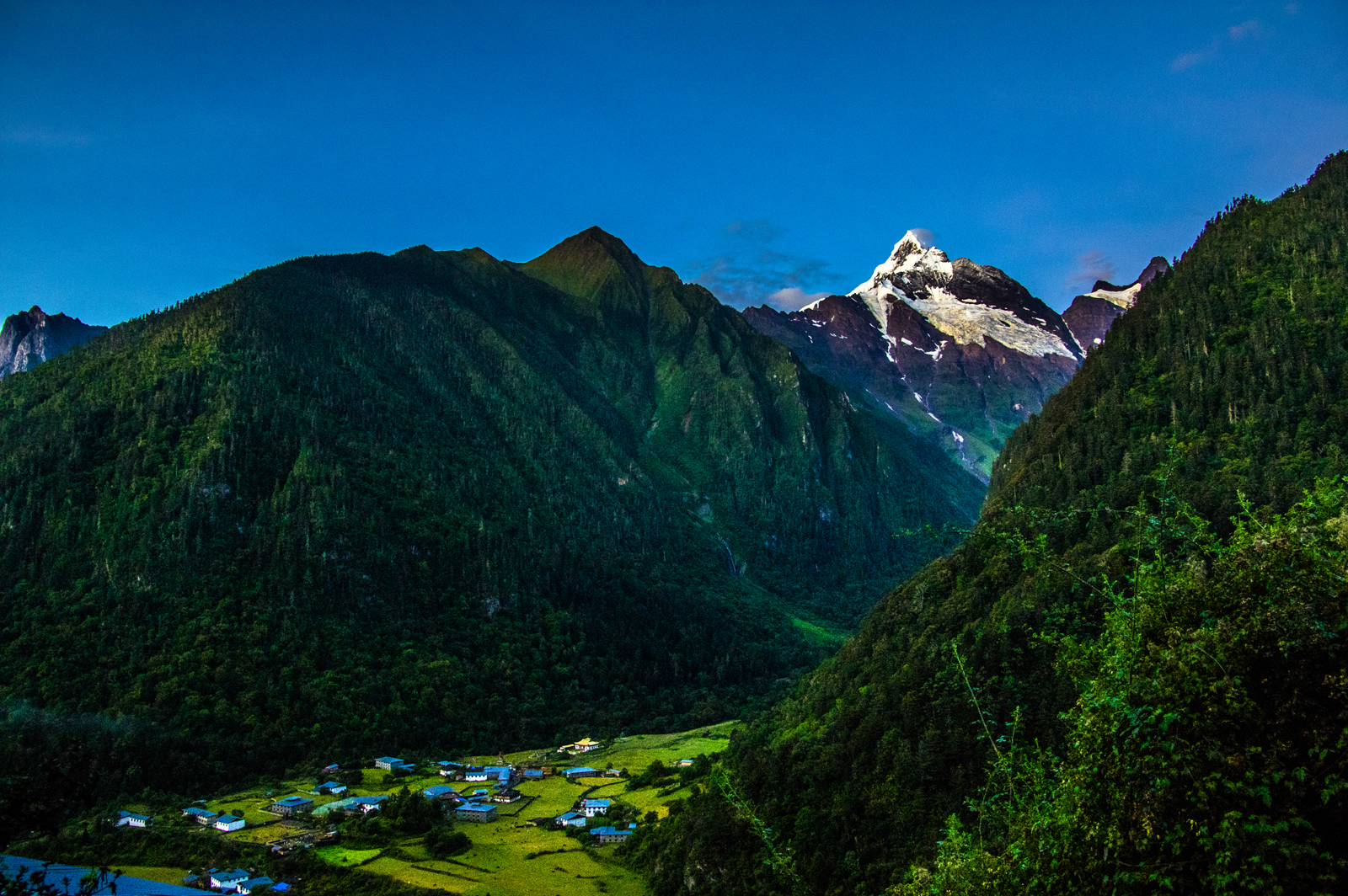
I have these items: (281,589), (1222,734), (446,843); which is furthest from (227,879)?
(281,589)

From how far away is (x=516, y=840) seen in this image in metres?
77.2

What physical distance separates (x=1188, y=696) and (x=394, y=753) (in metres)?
118

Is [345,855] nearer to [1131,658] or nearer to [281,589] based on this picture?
[281,589]

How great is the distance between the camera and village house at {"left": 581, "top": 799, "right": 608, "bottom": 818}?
84312 millimetres

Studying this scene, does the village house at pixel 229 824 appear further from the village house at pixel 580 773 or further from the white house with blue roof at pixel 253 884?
the village house at pixel 580 773

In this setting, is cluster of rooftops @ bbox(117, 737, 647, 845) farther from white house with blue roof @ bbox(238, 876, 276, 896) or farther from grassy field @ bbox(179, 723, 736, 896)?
white house with blue roof @ bbox(238, 876, 276, 896)

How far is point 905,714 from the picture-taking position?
191 ft

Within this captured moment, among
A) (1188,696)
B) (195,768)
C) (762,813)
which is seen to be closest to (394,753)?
(195,768)

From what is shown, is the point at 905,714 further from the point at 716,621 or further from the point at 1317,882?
the point at 716,621

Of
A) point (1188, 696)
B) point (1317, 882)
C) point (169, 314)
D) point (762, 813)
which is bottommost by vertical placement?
point (762, 813)

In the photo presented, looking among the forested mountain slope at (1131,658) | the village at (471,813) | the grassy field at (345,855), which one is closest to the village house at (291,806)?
the village at (471,813)

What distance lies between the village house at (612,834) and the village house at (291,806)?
105ft

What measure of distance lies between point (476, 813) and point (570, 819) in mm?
10190

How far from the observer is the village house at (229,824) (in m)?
79.4
